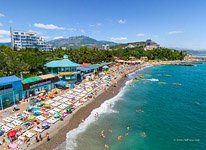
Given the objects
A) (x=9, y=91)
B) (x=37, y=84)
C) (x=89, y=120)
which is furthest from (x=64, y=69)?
(x=89, y=120)

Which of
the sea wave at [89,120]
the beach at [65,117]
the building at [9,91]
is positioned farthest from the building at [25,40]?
the sea wave at [89,120]

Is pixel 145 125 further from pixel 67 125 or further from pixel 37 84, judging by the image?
pixel 37 84

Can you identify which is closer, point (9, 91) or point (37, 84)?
point (9, 91)

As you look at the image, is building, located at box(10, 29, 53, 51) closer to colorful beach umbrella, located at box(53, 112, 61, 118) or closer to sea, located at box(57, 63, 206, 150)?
colorful beach umbrella, located at box(53, 112, 61, 118)

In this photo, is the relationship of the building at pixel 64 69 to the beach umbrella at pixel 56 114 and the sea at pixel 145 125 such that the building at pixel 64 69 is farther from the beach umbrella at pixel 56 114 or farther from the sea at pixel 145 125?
the beach umbrella at pixel 56 114

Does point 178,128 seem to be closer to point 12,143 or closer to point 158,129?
point 158,129

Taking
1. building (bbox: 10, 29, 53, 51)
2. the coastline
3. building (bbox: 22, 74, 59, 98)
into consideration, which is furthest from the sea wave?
building (bbox: 10, 29, 53, 51)

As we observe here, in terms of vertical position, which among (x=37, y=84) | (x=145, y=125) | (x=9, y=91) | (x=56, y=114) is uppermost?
(x=37, y=84)
